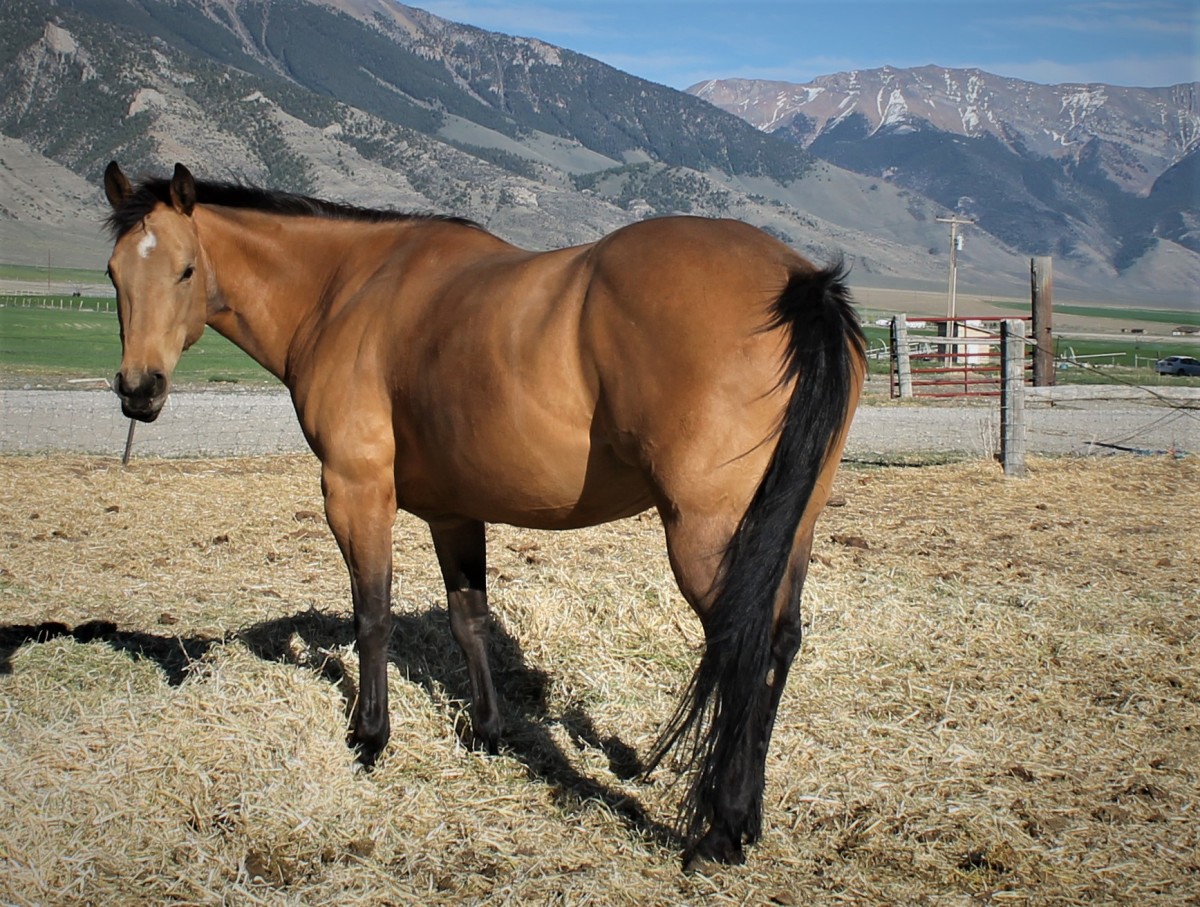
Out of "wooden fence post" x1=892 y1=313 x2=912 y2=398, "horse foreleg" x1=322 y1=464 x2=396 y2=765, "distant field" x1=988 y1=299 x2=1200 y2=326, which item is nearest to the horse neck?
"horse foreleg" x1=322 y1=464 x2=396 y2=765

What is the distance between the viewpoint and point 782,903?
3.06m

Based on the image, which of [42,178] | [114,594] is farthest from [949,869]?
[42,178]

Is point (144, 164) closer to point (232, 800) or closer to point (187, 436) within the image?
point (187, 436)

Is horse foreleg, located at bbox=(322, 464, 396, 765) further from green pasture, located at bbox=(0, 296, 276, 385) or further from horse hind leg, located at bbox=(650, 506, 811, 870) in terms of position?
green pasture, located at bbox=(0, 296, 276, 385)

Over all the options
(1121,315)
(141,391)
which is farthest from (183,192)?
(1121,315)

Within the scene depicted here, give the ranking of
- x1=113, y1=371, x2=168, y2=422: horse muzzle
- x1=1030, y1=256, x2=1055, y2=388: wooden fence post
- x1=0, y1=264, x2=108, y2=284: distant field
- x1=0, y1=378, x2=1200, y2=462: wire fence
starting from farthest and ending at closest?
x1=0, y1=264, x2=108, y2=284: distant field → x1=1030, y1=256, x2=1055, y2=388: wooden fence post → x1=0, y1=378, x2=1200, y2=462: wire fence → x1=113, y1=371, x2=168, y2=422: horse muzzle

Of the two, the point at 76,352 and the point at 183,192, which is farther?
the point at 76,352

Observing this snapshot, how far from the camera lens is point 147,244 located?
4070mm

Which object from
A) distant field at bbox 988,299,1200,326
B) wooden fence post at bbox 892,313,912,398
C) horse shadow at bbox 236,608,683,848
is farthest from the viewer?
distant field at bbox 988,299,1200,326

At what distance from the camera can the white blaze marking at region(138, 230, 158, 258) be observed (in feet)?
13.3

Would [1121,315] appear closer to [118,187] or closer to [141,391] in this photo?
[118,187]

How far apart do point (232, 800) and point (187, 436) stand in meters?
9.26

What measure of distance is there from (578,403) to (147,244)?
6.30 feet

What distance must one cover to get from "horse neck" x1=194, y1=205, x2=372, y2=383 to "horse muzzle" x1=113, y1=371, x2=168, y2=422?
0.55 metres
